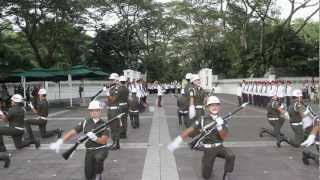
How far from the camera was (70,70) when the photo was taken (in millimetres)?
36031

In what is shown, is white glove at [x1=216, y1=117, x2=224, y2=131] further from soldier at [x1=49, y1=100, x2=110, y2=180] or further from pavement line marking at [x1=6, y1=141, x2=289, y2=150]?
→ pavement line marking at [x1=6, y1=141, x2=289, y2=150]

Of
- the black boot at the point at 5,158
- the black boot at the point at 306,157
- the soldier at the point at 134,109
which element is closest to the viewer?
the black boot at the point at 306,157

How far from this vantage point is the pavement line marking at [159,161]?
10.7 metres

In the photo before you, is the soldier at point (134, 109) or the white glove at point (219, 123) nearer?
the white glove at point (219, 123)

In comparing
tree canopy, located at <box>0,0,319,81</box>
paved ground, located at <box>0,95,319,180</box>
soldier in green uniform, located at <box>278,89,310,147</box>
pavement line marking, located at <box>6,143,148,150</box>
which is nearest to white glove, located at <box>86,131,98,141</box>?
paved ground, located at <box>0,95,319,180</box>

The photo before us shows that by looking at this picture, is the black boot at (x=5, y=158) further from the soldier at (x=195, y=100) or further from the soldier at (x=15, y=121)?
the soldier at (x=195, y=100)

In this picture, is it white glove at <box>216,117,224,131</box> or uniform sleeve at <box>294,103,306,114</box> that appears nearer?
white glove at <box>216,117,224,131</box>

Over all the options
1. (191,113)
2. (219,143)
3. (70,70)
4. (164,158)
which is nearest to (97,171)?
(219,143)

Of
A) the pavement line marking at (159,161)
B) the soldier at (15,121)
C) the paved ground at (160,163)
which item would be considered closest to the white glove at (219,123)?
the paved ground at (160,163)

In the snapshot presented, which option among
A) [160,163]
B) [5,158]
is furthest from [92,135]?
[5,158]

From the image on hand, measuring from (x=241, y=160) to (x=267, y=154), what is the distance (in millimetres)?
1128

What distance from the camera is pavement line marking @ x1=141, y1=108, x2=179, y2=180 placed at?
10.7 metres

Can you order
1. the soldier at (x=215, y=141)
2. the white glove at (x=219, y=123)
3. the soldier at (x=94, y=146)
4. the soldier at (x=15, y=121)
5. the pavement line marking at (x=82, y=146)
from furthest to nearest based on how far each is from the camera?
the pavement line marking at (x=82, y=146) → the soldier at (x=15, y=121) → the soldier at (x=94, y=146) → the soldier at (x=215, y=141) → the white glove at (x=219, y=123)

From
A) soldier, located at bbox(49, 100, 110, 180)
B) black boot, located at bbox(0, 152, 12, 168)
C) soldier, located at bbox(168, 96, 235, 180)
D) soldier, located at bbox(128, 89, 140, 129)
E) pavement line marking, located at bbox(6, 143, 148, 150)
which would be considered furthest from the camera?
soldier, located at bbox(128, 89, 140, 129)
